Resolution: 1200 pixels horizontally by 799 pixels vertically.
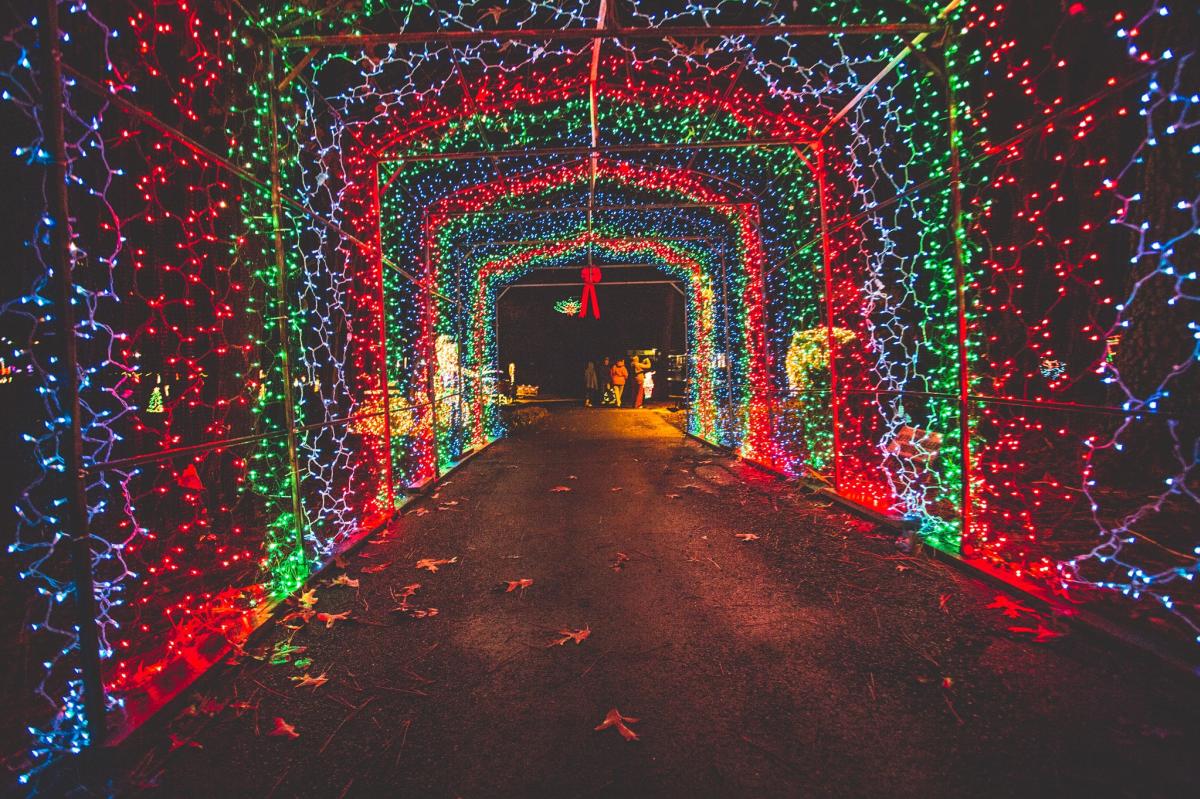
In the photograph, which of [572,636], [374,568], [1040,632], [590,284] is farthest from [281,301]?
[590,284]

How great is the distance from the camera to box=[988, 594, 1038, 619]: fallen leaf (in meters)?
2.99

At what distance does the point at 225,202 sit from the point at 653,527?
12.6 feet

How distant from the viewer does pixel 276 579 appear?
3.63m

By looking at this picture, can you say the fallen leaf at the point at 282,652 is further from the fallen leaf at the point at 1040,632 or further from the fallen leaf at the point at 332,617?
the fallen leaf at the point at 1040,632

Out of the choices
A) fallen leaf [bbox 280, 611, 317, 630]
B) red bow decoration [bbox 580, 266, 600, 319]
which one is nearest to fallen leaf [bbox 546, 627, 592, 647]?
fallen leaf [bbox 280, 611, 317, 630]

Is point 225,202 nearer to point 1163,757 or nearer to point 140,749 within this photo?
point 140,749

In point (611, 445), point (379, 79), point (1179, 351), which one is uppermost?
point (379, 79)

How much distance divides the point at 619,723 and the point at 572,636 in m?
0.78

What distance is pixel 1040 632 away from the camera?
276 cm

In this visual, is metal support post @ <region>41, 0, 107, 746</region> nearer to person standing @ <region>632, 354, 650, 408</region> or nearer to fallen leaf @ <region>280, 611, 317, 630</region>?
fallen leaf @ <region>280, 611, 317, 630</region>

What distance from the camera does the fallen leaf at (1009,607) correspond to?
9.80ft

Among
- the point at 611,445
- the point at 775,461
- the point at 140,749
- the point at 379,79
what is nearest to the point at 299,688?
the point at 140,749

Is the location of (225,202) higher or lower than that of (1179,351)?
higher

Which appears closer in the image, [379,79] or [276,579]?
[276,579]
